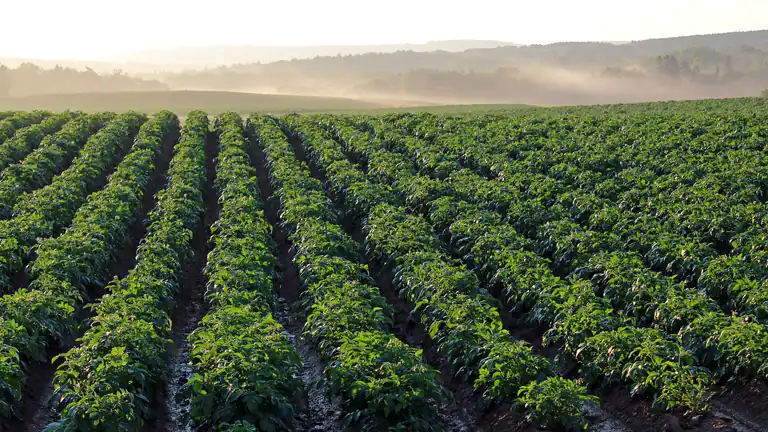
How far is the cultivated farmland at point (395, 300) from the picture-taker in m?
9.16

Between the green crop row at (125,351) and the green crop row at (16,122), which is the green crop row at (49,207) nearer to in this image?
the green crop row at (125,351)

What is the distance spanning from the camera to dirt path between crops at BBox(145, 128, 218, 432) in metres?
10.4

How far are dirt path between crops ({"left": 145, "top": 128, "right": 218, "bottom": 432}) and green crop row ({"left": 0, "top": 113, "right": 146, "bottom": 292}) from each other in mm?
3180

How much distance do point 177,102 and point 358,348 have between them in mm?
90279

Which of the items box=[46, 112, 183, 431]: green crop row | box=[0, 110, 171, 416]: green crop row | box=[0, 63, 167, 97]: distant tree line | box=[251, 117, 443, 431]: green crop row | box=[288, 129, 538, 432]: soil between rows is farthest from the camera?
box=[0, 63, 167, 97]: distant tree line

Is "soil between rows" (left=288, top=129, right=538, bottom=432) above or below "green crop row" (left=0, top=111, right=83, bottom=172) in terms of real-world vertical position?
below

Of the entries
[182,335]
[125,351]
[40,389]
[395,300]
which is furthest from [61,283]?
[395,300]

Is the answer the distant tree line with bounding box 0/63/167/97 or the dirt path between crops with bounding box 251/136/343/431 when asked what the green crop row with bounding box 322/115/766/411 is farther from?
the distant tree line with bounding box 0/63/167/97

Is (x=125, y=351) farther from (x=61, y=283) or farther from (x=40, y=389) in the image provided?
(x=61, y=283)

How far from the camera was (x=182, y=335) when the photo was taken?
44.5 ft

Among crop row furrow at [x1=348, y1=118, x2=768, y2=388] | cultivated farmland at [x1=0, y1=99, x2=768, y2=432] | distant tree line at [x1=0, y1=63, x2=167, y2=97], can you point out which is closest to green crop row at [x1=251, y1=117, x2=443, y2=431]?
cultivated farmland at [x1=0, y1=99, x2=768, y2=432]

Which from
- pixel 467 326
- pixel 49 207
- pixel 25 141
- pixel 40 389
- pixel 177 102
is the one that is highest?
pixel 177 102

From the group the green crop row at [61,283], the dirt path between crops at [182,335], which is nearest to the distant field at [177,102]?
the green crop row at [61,283]

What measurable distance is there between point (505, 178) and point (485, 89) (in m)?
149
